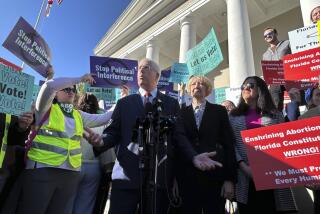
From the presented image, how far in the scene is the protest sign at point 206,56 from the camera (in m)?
6.04

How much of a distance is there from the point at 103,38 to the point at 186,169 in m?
23.7

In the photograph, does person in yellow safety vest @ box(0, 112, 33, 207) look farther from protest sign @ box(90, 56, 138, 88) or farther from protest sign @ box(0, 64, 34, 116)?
protest sign @ box(90, 56, 138, 88)

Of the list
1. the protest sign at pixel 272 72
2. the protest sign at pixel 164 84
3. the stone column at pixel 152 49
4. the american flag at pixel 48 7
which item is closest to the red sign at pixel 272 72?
the protest sign at pixel 272 72

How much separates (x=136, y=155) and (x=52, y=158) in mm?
813

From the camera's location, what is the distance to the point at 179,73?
23.0 feet

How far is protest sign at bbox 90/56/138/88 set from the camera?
5930 millimetres

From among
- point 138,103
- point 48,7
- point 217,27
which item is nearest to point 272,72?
point 138,103

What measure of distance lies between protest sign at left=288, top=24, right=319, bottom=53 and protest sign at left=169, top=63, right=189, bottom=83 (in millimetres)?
2752

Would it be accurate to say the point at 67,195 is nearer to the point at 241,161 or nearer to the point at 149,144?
the point at 149,144

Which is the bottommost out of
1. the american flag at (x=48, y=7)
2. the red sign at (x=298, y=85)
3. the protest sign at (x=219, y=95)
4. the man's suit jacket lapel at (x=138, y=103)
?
the man's suit jacket lapel at (x=138, y=103)

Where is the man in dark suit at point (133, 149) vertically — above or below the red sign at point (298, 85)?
below

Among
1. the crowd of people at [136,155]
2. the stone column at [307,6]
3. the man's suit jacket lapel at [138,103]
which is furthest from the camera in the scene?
the stone column at [307,6]

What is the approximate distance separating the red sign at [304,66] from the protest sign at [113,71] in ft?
10.0

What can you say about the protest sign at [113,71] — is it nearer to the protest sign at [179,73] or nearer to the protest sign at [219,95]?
the protest sign at [179,73]
